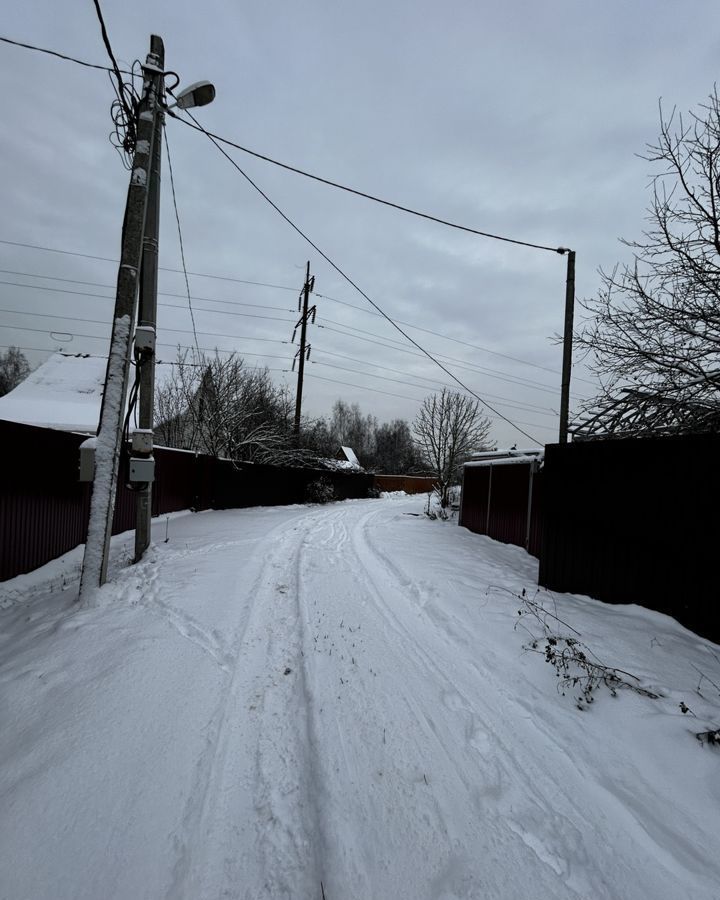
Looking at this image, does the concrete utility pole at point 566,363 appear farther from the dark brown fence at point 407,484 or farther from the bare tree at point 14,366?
the bare tree at point 14,366

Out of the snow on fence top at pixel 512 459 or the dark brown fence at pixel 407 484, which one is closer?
the snow on fence top at pixel 512 459

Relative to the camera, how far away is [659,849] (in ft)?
6.20

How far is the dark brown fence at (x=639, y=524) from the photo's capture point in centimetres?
414

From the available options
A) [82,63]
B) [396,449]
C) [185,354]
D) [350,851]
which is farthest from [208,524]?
[396,449]

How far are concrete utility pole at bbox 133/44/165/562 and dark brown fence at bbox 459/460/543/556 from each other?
249 inches

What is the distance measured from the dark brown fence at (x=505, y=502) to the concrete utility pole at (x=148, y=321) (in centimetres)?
633

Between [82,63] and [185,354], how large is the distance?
16.4 m

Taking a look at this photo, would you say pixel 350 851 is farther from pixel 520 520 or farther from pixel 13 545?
pixel 520 520

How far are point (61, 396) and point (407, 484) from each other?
94.2 feet

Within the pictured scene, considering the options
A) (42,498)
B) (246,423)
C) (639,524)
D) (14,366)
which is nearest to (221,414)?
(246,423)

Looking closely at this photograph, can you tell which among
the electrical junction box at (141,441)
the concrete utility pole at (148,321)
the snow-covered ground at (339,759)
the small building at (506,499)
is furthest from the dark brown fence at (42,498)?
the small building at (506,499)

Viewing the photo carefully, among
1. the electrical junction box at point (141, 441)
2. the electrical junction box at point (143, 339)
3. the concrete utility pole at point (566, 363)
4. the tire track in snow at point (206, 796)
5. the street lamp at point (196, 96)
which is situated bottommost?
the tire track in snow at point (206, 796)

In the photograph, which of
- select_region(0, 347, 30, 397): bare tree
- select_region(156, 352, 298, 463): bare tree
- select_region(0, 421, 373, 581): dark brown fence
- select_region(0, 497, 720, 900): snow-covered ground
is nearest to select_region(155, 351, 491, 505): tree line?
select_region(156, 352, 298, 463): bare tree

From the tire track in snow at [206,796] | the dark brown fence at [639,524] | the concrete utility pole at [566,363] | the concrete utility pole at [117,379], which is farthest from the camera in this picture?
the concrete utility pole at [566,363]
